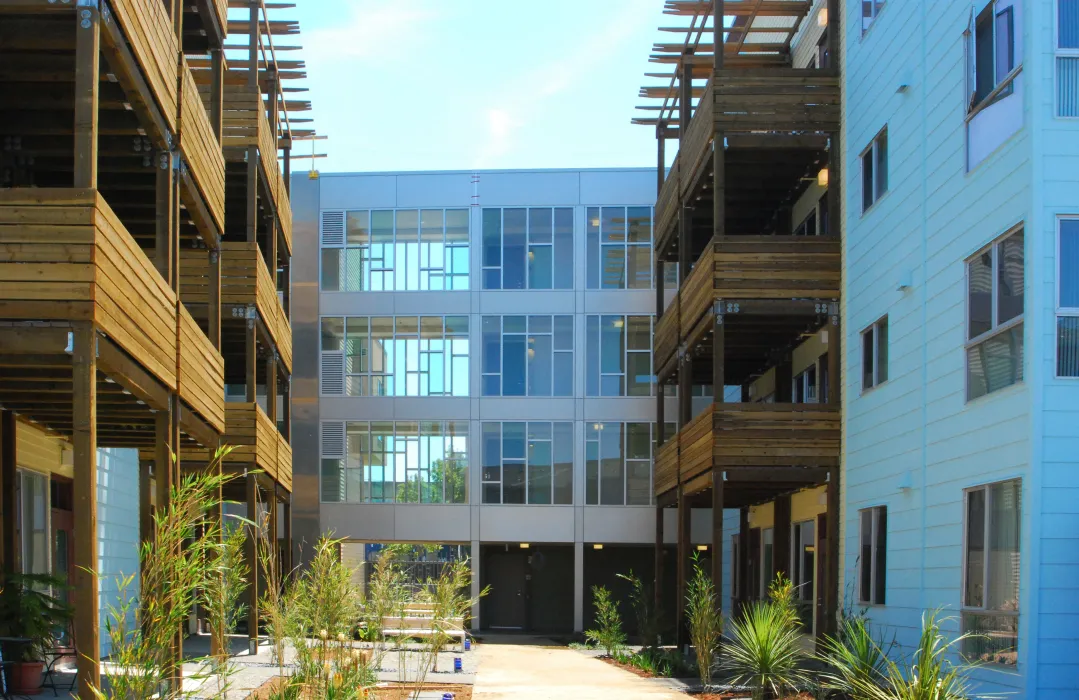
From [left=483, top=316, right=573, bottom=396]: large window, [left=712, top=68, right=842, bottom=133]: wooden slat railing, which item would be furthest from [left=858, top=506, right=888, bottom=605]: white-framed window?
[left=483, top=316, right=573, bottom=396]: large window

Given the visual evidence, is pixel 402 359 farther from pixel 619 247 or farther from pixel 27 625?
pixel 27 625

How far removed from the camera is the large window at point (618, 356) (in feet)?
110

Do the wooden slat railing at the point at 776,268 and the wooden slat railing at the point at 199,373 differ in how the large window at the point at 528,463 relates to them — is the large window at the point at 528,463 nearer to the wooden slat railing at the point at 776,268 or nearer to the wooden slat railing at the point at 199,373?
the wooden slat railing at the point at 776,268

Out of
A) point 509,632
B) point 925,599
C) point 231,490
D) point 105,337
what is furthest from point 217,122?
point 509,632

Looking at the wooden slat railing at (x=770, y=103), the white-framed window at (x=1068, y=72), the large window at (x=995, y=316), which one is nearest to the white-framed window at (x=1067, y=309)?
the large window at (x=995, y=316)

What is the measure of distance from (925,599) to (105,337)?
10745 mm

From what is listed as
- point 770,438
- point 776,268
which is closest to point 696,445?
point 770,438

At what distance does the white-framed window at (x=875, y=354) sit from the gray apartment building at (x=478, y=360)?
14.1 metres

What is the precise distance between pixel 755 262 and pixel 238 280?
29.6ft

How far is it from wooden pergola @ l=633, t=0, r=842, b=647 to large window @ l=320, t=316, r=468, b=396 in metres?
9.59

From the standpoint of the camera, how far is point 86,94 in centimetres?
974

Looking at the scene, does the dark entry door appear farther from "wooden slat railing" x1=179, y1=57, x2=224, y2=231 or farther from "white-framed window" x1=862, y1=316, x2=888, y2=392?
"wooden slat railing" x1=179, y1=57, x2=224, y2=231

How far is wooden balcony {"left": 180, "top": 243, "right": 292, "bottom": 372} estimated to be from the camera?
66.8ft

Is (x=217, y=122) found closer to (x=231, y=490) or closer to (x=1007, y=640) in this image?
(x=231, y=490)
